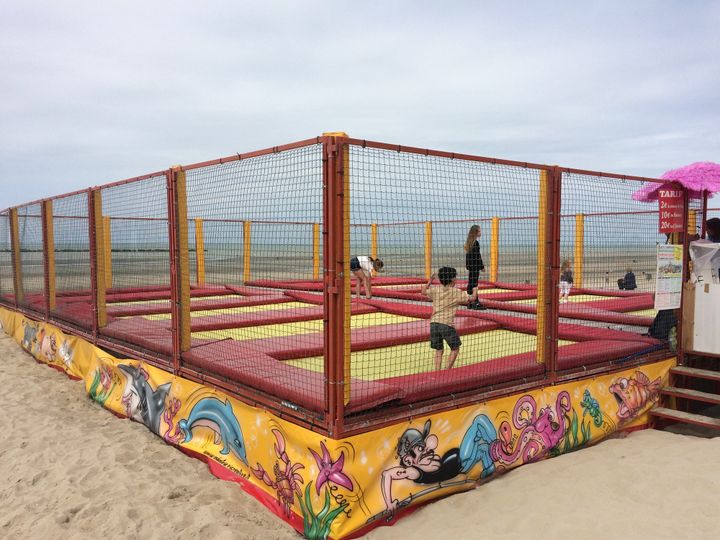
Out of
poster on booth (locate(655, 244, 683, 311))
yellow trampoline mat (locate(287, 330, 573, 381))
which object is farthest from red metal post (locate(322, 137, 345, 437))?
poster on booth (locate(655, 244, 683, 311))

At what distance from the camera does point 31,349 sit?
8.43m

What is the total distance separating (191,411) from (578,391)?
331cm

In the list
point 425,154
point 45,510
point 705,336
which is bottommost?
point 45,510

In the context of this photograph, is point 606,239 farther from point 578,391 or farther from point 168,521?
point 168,521

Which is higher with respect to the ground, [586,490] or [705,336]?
[705,336]

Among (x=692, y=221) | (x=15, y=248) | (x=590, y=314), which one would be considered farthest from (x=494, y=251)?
(x=15, y=248)

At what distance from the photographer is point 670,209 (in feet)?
18.3

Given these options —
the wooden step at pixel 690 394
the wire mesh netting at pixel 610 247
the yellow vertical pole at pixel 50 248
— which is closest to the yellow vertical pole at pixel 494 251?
the wire mesh netting at pixel 610 247

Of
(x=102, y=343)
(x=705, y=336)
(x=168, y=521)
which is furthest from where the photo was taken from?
(x=102, y=343)

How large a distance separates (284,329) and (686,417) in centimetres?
462

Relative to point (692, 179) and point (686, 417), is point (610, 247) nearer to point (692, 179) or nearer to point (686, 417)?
point (692, 179)

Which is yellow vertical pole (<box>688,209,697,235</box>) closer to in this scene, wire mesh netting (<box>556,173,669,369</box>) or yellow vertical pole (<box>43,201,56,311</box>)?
wire mesh netting (<box>556,173,669,369</box>)

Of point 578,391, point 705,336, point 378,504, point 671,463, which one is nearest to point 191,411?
point 378,504

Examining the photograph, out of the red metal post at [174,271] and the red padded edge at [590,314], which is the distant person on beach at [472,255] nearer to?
the red padded edge at [590,314]
